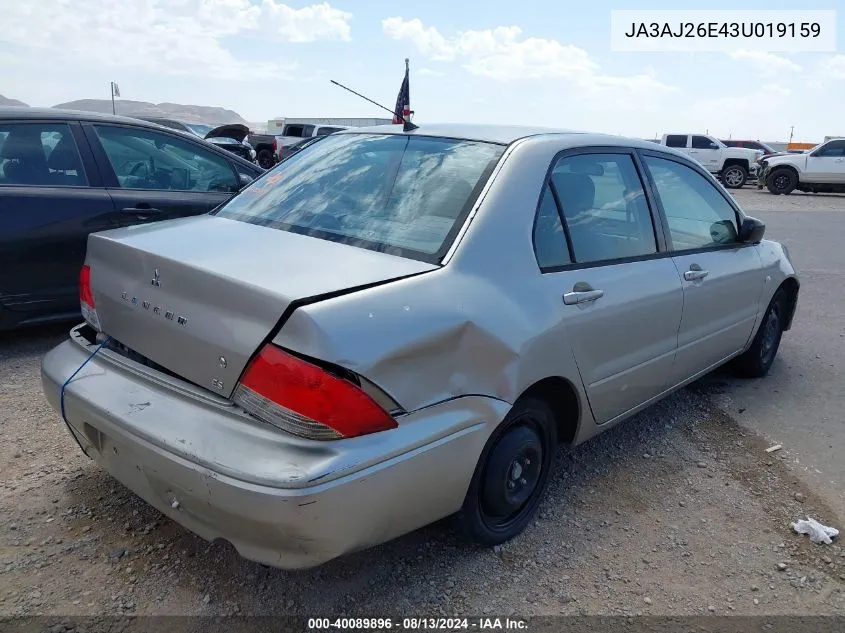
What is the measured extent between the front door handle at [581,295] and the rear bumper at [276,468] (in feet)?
1.87

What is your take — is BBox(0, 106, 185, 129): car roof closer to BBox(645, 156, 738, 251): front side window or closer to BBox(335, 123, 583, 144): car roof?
BBox(335, 123, 583, 144): car roof

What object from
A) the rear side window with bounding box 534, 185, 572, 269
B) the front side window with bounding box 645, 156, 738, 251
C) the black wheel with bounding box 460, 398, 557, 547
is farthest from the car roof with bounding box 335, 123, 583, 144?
the black wheel with bounding box 460, 398, 557, 547

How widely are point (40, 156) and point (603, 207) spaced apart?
3.67 meters

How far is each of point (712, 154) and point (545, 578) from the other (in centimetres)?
2407

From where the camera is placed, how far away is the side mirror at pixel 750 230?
13.1 feet

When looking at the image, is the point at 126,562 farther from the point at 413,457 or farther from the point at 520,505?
the point at 520,505

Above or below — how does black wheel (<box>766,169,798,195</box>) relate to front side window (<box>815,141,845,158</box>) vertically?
below

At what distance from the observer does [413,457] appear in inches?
82.6

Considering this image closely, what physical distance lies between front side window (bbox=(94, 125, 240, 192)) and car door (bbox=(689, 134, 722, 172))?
21.5 metres

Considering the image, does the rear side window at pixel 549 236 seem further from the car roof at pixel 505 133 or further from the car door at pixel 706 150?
the car door at pixel 706 150

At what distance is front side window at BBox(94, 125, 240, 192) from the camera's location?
194 inches

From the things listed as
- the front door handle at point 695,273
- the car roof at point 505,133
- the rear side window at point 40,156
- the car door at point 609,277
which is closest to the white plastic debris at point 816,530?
the car door at point 609,277

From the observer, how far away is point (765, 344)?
15.7ft

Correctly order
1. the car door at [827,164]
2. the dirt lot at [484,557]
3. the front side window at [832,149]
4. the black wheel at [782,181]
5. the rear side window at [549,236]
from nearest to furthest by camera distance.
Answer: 1. the dirt lot at [484,557]
2. the rear side window at [549,236]
3. the front side window at [832,149]
4. the car door at [827,164]
5. the black wheel at [782,181]
